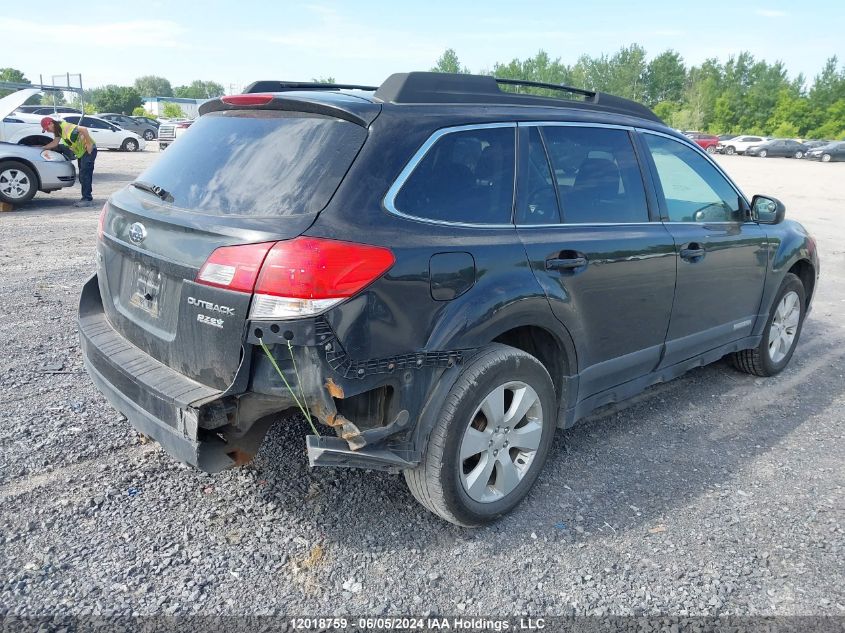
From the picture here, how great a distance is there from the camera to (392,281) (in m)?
2.45

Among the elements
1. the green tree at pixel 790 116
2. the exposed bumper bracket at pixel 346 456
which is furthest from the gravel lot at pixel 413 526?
the green tree at pixel 790 116

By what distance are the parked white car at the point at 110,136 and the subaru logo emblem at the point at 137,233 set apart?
2816 cm

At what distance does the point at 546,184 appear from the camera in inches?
126

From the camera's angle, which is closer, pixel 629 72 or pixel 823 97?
pixel 823 97

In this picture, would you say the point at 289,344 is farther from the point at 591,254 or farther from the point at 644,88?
the point at 644,88

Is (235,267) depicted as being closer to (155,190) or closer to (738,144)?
(155,190)

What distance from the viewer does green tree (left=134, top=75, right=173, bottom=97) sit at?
138625 mm

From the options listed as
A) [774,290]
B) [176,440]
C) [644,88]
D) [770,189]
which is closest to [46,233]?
[176,440]

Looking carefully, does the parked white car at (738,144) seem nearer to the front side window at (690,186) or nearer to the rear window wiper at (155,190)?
the front side window at (690,186)

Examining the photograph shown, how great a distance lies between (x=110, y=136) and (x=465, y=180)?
2951 cm

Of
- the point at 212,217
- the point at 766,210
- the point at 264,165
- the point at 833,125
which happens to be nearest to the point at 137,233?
the point at 212,217

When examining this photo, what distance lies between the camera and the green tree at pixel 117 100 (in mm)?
75875

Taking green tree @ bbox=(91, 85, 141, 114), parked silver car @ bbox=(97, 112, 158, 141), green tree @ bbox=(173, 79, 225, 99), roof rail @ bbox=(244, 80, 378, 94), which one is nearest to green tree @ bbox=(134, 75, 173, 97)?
green tree @ bbox=(173, 79, 225, 99)

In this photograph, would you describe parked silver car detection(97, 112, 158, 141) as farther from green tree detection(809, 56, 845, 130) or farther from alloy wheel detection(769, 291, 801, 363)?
green tree detection(809, 56, 845, 130)
